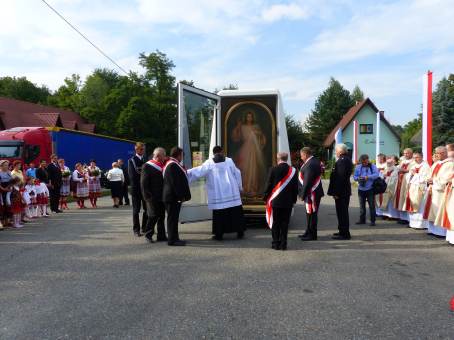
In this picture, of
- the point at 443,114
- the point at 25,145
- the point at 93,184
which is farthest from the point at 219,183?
the point at 443,114

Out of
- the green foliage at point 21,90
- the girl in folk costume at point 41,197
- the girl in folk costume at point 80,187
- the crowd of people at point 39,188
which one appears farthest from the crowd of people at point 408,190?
the green foliage at point 21,90

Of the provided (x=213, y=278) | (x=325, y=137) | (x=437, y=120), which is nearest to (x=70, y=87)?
(x=325, y=137)

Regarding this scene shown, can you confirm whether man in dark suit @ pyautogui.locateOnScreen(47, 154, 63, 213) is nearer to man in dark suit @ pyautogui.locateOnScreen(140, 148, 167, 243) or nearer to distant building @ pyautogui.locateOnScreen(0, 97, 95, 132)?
man in dark suit @ pyautogui.locateOnScreen(140, 148, 167, 243)

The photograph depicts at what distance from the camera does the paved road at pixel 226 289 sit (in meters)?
4.31

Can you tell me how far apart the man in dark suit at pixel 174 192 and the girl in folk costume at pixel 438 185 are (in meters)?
5.10

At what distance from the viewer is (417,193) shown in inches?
424

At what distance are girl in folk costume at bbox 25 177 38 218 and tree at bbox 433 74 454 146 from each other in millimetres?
43143

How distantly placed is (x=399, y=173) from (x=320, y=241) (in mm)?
4233

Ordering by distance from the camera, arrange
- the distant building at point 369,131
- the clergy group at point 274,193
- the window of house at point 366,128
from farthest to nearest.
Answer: the window of house at point 366,128 < the distant building at point 369,131 < the clergy group at point 274,193

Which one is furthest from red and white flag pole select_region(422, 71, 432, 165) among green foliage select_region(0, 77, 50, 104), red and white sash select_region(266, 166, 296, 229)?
green foliage select_region(0, 77, 50, 104)

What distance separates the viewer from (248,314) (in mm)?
4684

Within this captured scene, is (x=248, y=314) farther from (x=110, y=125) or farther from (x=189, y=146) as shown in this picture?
(x=110, y=125)

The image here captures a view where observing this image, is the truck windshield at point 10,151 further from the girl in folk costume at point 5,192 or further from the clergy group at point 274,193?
the clergy group at point 274,193

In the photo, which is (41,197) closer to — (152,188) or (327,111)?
(152,188)
